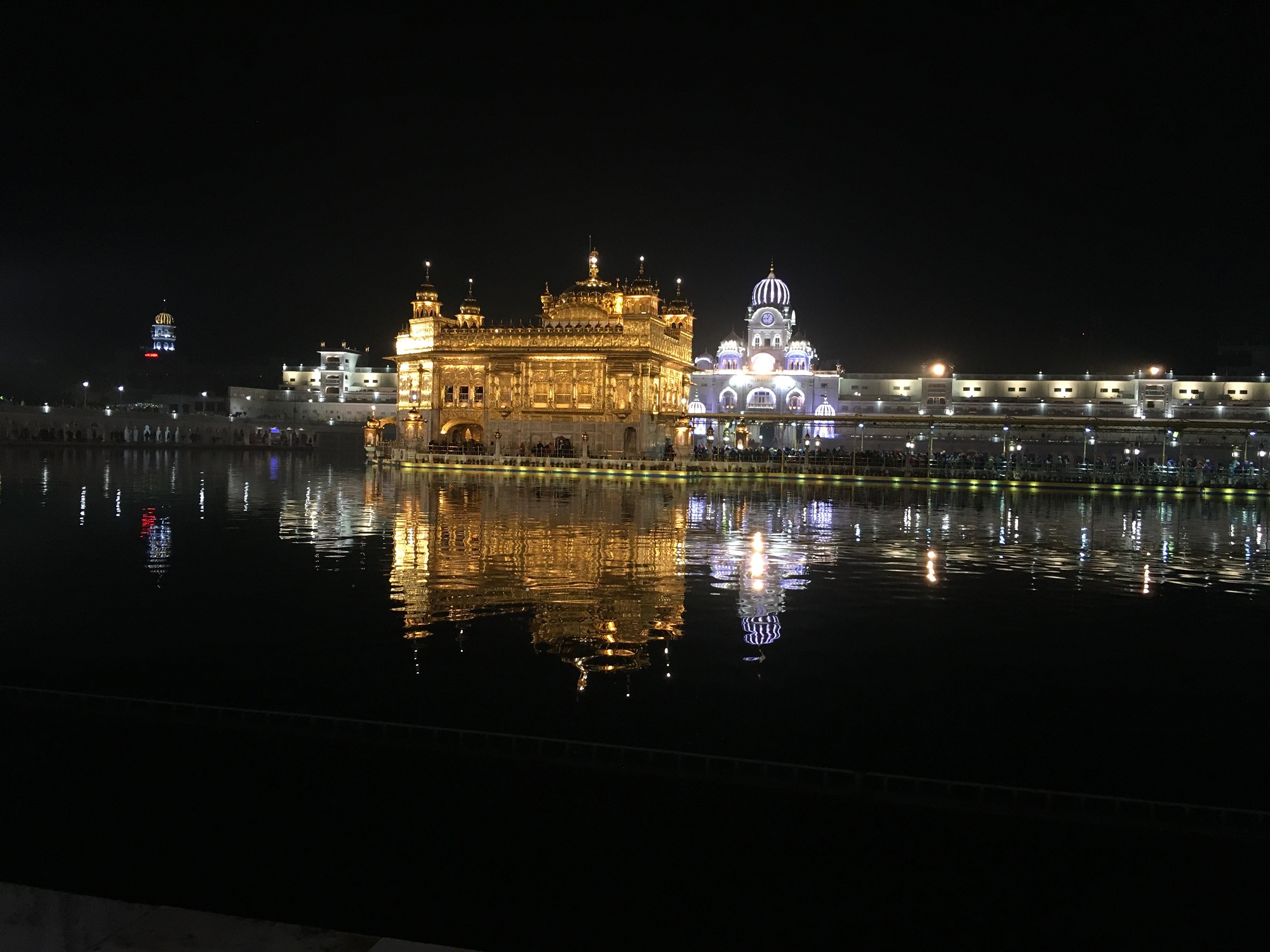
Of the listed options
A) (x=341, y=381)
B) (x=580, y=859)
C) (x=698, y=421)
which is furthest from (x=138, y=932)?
(x=341, y=381)

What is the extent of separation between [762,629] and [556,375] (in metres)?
45.5

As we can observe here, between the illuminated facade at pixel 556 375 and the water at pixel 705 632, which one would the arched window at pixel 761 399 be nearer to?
the illuminated facade at pixel 556 375

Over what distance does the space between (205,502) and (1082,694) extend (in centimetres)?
2570

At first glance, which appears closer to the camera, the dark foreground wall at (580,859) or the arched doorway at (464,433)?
the dark foreground wall at (580,859)

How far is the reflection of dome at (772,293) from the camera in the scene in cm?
9494

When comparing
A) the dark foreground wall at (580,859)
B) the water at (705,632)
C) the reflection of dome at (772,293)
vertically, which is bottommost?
the dark foreground wall at (580,859)

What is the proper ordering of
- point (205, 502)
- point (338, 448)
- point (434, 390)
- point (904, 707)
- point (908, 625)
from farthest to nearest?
point (338, 448) → point (434, 390) → point (205, 502) → point (908, 625) → point (904, 707)

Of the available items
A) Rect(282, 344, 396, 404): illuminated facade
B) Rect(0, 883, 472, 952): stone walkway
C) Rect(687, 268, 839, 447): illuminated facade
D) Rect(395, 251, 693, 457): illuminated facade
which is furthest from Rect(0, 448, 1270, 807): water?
Rect(282, 344, 396, 404): illuminated facade

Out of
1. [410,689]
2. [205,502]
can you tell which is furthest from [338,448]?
[410,689]

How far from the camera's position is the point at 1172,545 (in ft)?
73.8

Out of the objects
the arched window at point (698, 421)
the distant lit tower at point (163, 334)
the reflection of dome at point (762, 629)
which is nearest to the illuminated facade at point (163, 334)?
the distant lit tower at point (163, 334)

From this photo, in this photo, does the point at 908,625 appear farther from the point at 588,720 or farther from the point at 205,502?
the point at 205,502

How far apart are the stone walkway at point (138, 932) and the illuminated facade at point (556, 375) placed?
49394mm

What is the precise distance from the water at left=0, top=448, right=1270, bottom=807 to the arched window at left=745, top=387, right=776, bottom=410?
64028mm
